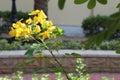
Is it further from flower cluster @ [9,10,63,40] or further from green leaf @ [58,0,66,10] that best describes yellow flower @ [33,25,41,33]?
green leaf @ [58,0,66,10]

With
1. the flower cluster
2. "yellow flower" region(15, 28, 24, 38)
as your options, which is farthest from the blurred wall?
"yellow flower" region(15, 28, 24, 38)

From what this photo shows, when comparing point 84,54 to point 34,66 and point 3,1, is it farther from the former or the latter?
point 3,1

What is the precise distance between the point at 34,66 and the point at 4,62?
544 mm

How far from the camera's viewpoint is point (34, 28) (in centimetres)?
278

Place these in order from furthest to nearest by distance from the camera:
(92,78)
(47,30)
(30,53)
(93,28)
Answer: (93,28), (92,78), (30,53), (47,30)

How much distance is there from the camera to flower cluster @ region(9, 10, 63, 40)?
8.60 feet

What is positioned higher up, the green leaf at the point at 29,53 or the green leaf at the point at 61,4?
the green leaf at the point at 61,4

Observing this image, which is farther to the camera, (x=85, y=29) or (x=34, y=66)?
(x=85, y=29)

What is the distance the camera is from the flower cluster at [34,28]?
262cm

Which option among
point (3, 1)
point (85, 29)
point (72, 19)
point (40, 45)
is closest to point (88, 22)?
point (85, 29)

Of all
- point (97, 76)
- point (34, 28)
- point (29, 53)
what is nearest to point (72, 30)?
point (97, 76)

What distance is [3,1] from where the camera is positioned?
16062mm

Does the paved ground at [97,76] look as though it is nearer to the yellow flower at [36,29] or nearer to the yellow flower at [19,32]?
the yellow flower at [36,29]

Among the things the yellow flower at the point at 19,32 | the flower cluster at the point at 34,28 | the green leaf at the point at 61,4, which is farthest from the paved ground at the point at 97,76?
the green leaf at the point at 61,4
